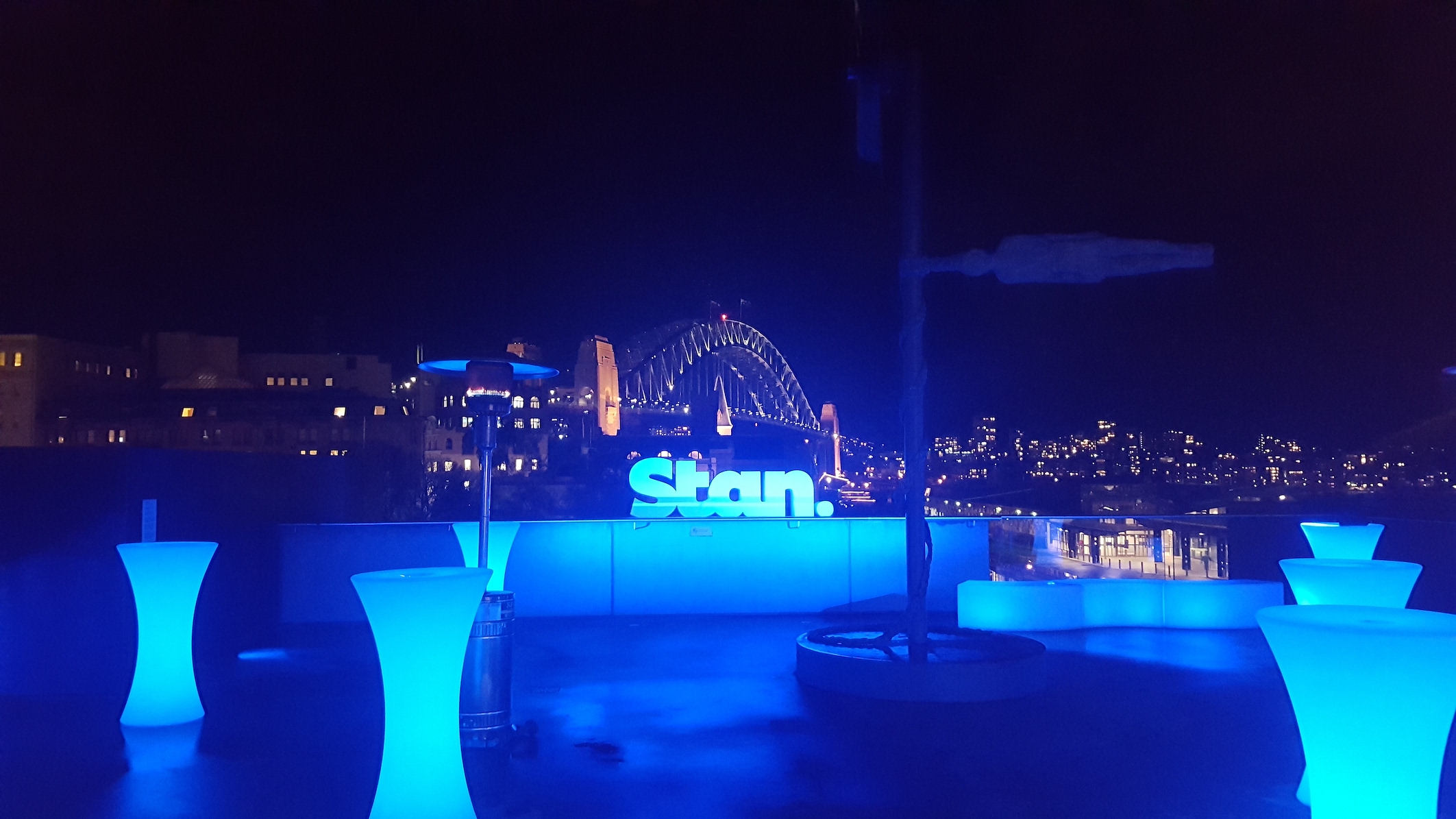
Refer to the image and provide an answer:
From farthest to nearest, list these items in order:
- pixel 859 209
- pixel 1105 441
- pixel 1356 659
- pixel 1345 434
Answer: pixel 1105 441 < pixel 1345 434 < pixel 859 209 < pixel 1356 659

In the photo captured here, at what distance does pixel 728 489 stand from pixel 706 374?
48872mm

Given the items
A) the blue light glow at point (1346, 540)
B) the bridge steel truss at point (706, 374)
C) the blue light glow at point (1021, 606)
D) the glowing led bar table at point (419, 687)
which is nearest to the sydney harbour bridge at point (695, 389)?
the bridge steel truss at point (706, 374)

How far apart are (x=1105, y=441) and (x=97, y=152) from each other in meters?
27.6

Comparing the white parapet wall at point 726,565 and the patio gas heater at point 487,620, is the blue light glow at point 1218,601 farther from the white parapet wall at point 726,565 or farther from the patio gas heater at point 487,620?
the patio gas heater at point 487,620

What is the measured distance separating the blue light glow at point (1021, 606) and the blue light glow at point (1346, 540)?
224 cm

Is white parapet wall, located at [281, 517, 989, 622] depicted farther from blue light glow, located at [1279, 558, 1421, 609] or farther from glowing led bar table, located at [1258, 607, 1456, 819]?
glowing led bar table, located at [1258, 607, 1456, 819]

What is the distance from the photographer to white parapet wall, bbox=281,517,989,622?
9695 mm

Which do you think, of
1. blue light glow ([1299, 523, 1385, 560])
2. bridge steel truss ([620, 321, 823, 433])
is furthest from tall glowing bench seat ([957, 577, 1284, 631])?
bridge steel truss ([620, 321, 823, 433])

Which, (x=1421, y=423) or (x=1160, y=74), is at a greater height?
(x=1160, y=74)

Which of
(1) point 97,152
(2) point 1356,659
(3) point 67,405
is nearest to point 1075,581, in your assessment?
(2) point 1356,659

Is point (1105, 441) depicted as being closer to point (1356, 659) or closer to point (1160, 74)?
point (1160, 74)

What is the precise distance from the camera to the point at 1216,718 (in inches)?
205

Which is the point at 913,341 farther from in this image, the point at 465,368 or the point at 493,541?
the point at 493,541

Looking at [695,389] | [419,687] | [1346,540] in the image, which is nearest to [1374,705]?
[419,687]
